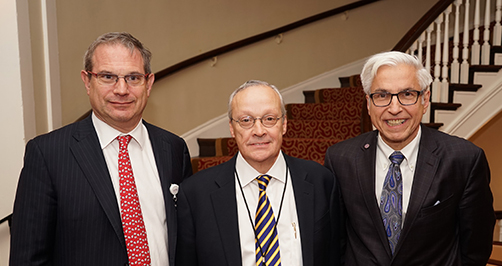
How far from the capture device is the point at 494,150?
627cm

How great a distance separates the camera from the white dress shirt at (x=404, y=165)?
1.74 metres

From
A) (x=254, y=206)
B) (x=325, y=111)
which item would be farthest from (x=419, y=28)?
(x=254, y=206)

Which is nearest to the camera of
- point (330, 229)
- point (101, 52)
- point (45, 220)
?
point (45, 220)

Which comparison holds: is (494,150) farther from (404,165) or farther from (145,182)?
(145,182)

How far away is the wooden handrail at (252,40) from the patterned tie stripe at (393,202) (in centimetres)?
285

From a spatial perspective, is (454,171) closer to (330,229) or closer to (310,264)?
(330,229)

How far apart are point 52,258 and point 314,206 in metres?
1.03

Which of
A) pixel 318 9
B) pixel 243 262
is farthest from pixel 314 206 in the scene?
pixel 318 9

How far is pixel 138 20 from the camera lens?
157 inches

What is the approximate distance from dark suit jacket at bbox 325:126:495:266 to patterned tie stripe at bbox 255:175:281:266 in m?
0.40

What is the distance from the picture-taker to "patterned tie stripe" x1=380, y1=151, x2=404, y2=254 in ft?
5.61

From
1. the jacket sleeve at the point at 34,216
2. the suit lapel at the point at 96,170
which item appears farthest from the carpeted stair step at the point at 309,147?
the jacket sleeve at the point at 34,216

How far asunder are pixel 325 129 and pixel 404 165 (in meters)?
2.75

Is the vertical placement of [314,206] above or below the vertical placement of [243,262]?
above
